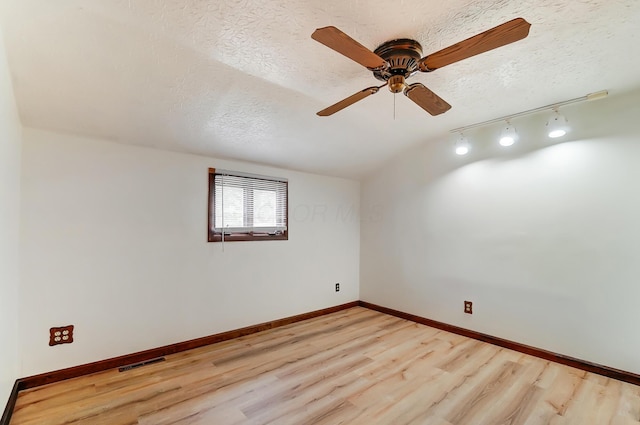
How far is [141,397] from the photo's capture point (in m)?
2.04

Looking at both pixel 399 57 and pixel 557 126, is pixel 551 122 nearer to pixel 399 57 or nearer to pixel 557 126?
pixel 557 126

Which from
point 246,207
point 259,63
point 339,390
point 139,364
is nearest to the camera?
point 259,63

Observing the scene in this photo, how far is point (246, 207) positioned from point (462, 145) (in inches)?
99.4

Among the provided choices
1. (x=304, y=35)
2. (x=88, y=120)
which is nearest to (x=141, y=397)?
(x=88, y=120)

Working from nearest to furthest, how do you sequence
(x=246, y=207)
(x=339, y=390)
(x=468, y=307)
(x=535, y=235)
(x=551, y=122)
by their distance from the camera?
(x=339, y=390) < (x=551, y=122) < (x=535, y=235) < (x=468, y=307) < (x=246, y=207)

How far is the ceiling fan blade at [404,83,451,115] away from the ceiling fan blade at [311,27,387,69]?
0.23 meters

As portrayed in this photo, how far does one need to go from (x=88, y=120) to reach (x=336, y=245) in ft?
10.1

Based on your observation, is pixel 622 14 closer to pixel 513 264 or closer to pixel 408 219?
pixel 513 264

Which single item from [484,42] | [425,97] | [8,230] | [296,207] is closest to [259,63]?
[425,97]

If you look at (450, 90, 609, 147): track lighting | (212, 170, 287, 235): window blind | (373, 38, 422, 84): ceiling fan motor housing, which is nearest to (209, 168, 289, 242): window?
(212, 170, 287, 235): window blind

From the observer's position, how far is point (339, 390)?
217 cm

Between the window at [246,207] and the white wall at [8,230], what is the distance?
1405 mm

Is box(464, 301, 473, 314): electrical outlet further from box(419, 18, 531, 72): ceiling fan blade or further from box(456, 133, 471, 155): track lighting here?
box(419, 18, 531, 72): ceiling fan blade

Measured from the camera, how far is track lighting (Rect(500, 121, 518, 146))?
279 cm
